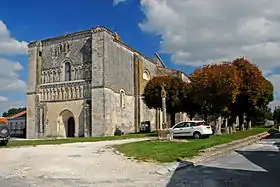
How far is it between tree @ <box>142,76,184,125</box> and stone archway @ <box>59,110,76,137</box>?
11.1m

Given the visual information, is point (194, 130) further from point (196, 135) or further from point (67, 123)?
point (67, 123)

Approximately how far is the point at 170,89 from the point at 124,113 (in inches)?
304

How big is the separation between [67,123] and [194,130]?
2520 centimetres

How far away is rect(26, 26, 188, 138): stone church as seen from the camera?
140 ft

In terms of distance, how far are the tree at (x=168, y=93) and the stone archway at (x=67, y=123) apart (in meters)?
11.1

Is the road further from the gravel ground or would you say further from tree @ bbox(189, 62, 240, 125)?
tree @ bbox(189, 62, 240, 125)

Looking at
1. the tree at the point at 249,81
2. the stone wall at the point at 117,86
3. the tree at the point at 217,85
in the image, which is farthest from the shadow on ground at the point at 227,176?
the stone wall at the point at 117,86

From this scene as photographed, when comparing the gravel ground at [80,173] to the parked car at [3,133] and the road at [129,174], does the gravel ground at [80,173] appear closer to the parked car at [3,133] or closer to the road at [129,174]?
the road at [129,174]

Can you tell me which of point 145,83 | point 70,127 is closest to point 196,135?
point 70,127

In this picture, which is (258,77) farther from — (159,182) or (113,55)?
(159,182)

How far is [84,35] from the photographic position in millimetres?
45438

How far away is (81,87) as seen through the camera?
4409 centimetres

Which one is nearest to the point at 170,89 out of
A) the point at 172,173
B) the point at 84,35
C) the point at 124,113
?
the point at 124,113

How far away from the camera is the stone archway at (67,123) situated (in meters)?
45.9
